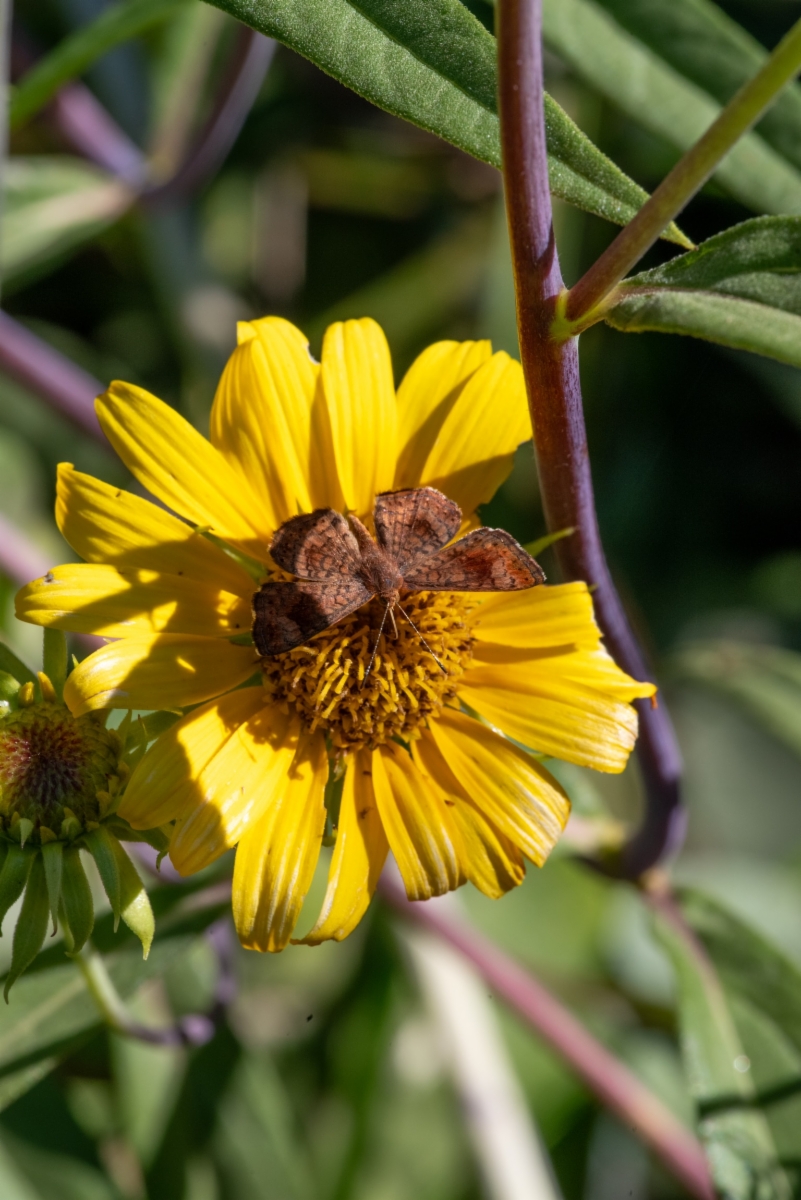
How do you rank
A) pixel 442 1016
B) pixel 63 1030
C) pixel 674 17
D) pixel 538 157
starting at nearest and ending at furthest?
pixel 538 157 → pixel 63 1030 → pixel 674 17 → pixel 442 1016

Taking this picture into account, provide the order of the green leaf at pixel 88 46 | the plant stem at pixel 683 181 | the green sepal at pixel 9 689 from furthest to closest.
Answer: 1. the green leaf at pixel 88 46
2. the green sepal at pixel 9 689
3. the plant stem at pixel 683 181

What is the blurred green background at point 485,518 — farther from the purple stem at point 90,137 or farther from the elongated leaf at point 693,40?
the elongated leaf at point 693,40

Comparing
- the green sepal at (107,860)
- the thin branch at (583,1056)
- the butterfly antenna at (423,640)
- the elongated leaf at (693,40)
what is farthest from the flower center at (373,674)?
the elongated leaf at (693,40)

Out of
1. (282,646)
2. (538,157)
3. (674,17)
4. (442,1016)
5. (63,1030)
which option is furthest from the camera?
(442,1016)

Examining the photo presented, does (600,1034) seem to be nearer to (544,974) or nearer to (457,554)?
(544,974)

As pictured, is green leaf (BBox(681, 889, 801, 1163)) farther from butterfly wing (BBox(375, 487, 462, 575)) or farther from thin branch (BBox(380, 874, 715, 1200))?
butterfly wing (BBox(375, 487, 462, 575))

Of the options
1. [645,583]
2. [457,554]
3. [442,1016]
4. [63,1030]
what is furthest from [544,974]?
[457,554]
